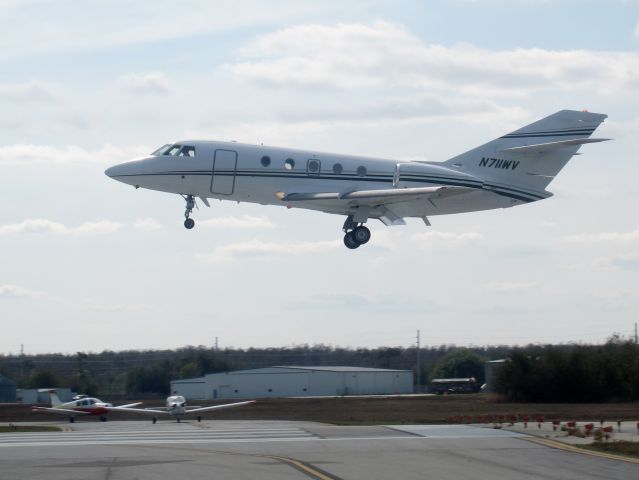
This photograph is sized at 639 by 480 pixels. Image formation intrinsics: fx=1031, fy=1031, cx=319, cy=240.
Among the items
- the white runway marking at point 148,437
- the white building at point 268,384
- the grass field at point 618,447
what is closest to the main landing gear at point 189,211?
the white runway marking at point 148,437

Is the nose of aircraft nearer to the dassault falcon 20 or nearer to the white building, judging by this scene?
the dassault falcon 20

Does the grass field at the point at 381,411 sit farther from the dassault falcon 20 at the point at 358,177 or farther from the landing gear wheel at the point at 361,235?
the dassault falcon 20 at the point at 358,177

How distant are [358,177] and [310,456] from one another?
1501 centimetres

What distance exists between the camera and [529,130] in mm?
44406

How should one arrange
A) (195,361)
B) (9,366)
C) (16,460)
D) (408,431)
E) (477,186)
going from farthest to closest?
(9,366)
(195,361)
(477,186)
(408,431)
(16,460)

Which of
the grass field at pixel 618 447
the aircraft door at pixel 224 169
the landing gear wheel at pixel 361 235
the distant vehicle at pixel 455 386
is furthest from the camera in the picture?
the distant vehicle at pixel 455 386

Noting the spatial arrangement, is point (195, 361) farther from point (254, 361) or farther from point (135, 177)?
point (135, 177)

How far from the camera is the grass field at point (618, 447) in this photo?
1147 inches

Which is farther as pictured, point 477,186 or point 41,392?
point 41,392

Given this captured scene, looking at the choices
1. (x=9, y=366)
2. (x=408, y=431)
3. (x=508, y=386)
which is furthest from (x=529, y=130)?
(x=9, y=366)

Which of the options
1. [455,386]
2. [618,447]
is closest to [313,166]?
[618,447]

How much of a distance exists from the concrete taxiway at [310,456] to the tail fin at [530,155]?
1060 centimetres

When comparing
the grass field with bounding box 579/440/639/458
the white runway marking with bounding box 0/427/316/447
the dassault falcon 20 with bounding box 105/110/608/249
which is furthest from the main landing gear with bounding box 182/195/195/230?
the grass field with bounding box 579/440/639/458

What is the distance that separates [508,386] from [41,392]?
122 ft
